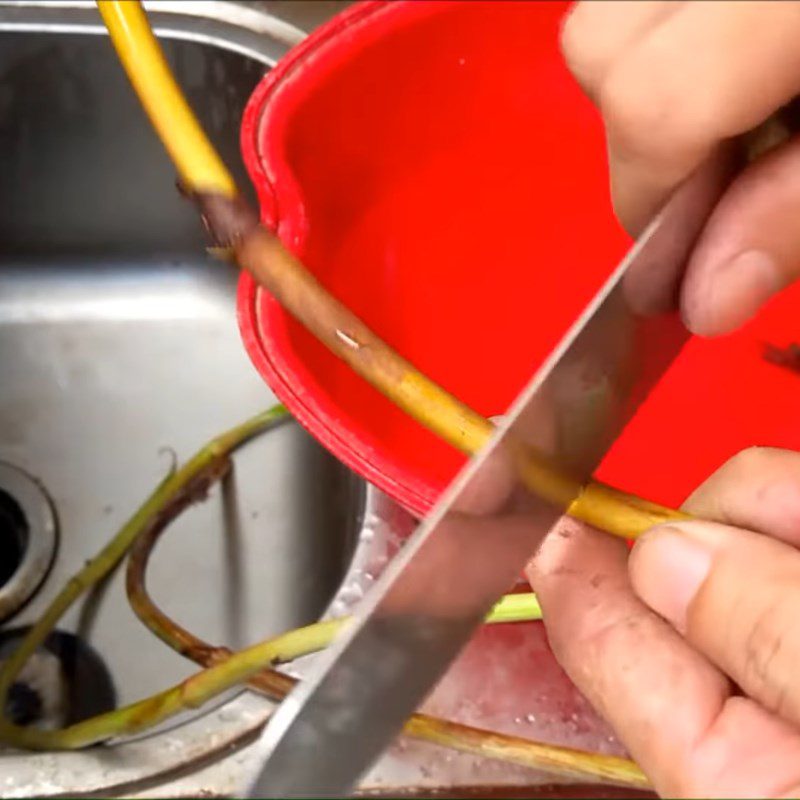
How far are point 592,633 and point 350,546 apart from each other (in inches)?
10.3

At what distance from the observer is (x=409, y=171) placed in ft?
1.94

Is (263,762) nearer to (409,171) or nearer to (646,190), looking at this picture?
(646,190)

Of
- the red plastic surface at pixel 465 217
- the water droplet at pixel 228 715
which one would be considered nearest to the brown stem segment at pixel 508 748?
the water droplet at pixel 228 715

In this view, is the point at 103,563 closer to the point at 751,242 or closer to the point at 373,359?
the point at 373,359

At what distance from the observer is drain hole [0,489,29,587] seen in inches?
26.3

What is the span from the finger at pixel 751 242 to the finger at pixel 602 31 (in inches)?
3.2

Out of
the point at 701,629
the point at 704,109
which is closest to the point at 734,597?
the point at 701,629

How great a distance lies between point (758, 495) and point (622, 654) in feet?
0.25

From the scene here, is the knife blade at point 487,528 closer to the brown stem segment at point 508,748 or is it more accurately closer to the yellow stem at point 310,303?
the yellow stem at point 310,303

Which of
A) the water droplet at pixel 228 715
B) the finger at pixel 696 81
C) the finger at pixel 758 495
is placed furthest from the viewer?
the water droplet at pixel 228 715

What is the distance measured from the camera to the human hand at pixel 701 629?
30cm

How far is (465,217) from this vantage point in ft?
2.00

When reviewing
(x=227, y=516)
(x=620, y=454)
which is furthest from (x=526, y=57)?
(x=227, y=516)

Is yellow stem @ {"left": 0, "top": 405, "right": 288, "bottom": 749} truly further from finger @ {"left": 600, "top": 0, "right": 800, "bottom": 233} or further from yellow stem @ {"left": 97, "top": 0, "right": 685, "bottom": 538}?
finger @ {"left": 600, "top": 0, "right": 800, "bottom": 233}
